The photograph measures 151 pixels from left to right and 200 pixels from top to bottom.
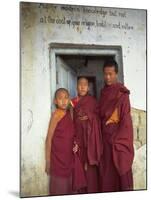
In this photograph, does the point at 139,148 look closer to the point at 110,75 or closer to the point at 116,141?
the point at 116,141

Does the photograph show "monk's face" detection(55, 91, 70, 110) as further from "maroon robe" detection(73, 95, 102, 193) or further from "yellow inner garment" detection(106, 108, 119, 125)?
"yellow inner garment" detection(106, 108, 119, 125)

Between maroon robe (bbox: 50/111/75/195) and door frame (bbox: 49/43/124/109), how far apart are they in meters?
0.13

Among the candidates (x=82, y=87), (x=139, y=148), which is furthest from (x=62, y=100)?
(x=139, y=148)

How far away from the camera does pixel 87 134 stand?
1745mm

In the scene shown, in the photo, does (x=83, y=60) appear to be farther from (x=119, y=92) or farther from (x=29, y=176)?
(x=29, y=176)

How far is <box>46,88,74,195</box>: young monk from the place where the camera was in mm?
1695

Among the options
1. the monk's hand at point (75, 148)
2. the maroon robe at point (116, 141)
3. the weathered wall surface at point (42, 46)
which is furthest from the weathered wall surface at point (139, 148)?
the monk's hand at point (75, 148)

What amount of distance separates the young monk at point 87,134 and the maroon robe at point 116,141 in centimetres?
3

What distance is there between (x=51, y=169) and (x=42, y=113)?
220mm

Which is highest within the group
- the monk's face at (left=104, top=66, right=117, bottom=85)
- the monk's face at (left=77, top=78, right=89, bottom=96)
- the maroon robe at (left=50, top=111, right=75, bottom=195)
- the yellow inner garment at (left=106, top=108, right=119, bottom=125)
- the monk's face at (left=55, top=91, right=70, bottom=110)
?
the monk's face at (left=104, top=66, right=117, bottom=85)

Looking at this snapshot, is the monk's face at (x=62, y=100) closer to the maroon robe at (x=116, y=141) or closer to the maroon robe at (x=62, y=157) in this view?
the maroon robe at (x=62, y=157)

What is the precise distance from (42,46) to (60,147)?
40cm

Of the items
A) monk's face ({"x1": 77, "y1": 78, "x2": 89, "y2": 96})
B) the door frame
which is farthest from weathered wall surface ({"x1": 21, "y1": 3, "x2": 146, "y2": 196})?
monk's face ({"x1": 77, "y1": 78, "x2": 89, "y2": 96})

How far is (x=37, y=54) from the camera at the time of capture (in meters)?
1.69
